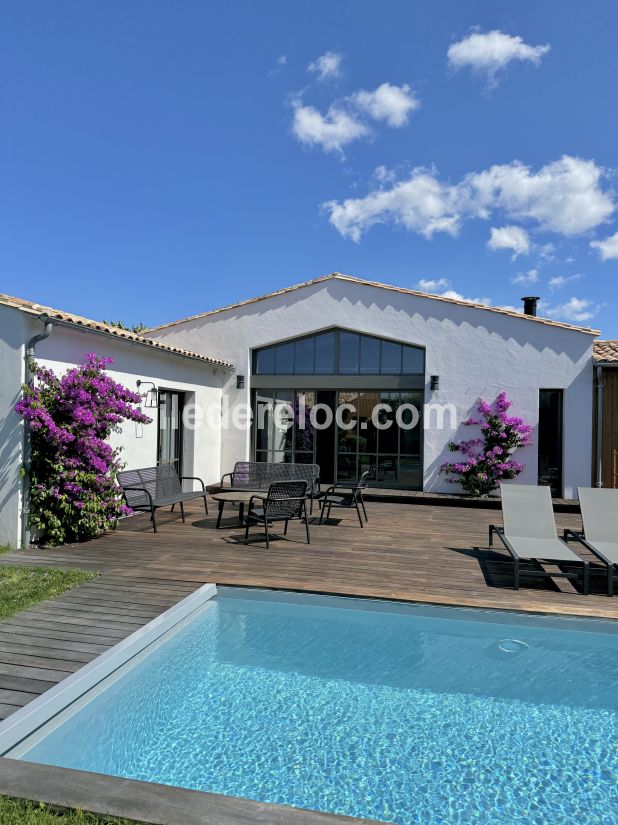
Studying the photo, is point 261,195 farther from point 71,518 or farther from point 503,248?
point 71,518

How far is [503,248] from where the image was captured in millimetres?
17922

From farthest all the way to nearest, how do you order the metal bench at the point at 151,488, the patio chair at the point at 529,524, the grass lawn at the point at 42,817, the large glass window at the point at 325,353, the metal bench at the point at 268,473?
the large glass window at the point at 325,353 → the metal bench at the point at 268,473 → the metal bench at the point at 151,488 → the patio chair at the point at 529,524 → the grass lawn at the point at 42,817

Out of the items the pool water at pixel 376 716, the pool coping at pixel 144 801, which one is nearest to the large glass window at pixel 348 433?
the pool water at pixel 376 716

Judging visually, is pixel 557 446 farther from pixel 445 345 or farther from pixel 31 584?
pixel 31 584

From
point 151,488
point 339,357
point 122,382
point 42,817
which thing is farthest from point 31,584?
point 339,357

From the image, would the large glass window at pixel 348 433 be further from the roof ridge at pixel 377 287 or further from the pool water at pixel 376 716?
the pool water at pixel 376 716

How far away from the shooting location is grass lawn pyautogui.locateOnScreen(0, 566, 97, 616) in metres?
4.77

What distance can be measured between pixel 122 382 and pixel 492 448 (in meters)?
8.28

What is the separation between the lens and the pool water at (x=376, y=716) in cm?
279

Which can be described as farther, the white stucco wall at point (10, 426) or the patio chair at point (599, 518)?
the white stucco wall at point (10, 426)

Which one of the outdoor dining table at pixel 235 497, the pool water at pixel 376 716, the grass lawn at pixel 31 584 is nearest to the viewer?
the pool water at pixel 376 716

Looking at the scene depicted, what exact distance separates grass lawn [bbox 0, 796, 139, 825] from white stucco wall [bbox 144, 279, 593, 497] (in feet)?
35.5

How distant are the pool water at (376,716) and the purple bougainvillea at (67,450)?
310cm

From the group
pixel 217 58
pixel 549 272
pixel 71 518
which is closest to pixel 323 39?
pixel 217 58
